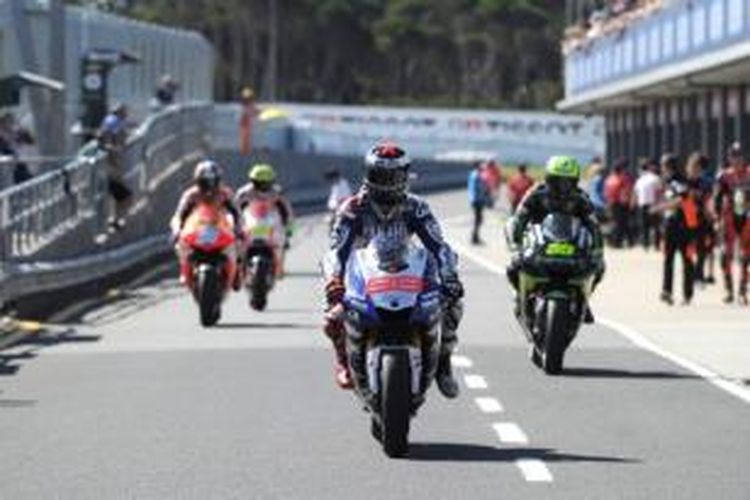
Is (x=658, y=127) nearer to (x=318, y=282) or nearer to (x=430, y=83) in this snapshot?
(x=318, y=282)

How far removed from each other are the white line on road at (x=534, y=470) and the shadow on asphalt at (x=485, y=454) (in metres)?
0.09

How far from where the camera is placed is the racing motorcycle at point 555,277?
1733 cm

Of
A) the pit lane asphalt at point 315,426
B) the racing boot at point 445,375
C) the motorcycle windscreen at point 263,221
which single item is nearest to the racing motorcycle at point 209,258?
the pit lane asphalt at point 315,426

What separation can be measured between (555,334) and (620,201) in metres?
26.6

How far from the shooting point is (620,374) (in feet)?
57.2

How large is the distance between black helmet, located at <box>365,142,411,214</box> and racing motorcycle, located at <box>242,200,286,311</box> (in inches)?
489

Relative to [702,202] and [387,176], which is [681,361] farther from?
[702,202]

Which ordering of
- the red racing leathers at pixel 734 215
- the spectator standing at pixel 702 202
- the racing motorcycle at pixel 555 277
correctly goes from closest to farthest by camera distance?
the racing motorcycle at pixel 555 277, the red racing leathers at pixel 734 215, the spectator standing at pixel 702 202

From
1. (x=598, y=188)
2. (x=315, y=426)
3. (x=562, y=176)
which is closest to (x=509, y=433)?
(x=315, y=426)

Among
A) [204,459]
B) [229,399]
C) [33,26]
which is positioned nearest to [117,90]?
[33,26]

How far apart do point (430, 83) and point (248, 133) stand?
77366 mm

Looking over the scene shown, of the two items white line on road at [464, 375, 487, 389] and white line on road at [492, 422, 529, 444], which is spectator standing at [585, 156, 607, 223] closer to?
white line on road at [464, 375, 487, 389]

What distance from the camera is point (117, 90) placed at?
144ft

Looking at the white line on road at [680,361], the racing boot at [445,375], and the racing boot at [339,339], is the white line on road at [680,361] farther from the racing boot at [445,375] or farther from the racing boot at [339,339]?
the racing boot at [339,339]
